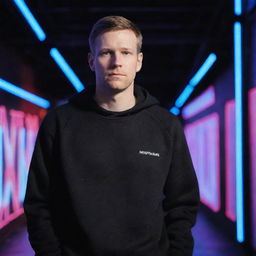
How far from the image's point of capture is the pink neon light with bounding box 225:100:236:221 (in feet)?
13.7

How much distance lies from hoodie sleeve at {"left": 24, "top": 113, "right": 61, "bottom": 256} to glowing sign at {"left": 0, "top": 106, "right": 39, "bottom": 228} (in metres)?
3.11

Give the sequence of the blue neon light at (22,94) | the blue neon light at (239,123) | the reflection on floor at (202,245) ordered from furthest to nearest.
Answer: the blue neon light at (22,94) → the reflection on floor at (202,245) → the blue neon light at (239,123)

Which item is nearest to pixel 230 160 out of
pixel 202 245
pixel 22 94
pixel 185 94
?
pixel 202 245

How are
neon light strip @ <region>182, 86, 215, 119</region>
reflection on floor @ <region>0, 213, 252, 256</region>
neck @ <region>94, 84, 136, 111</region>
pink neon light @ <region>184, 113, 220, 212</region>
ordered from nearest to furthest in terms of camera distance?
1. neck @ <region>94, 84, 136, 111</region>
2. reflection on floor @ <region>0, 213, 252, 256</region>
3. pink neon light @ <region>184, 113, 220, 212</region>
4. neon light strip @ <region>182, 86, 215, 119</region>

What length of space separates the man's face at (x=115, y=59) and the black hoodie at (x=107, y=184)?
13cm

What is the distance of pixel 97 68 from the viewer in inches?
51.7

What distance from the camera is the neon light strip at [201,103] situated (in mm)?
5574

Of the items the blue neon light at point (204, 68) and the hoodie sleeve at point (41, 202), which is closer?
the hoodie sleeve at point (41, 202)

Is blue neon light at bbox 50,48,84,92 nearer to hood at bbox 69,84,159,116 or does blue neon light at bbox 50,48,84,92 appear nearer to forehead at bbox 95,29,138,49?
hood at bbox 69,84,159,116

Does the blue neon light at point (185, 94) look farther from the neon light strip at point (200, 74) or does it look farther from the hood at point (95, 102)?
the hood at point (95, 102)

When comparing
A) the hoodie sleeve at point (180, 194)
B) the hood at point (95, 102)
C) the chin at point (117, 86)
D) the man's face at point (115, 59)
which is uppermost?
the man's face at point (115, 59)

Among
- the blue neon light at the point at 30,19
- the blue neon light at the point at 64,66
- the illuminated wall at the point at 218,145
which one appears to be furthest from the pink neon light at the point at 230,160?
the blue neon light at the point at 30,19

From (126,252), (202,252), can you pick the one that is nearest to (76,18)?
(202,252)

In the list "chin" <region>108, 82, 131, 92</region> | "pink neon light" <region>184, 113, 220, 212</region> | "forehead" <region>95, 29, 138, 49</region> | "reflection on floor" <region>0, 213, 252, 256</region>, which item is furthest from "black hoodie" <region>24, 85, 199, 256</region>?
"pink neon light" <region>184, 113, 220, 212</region>
